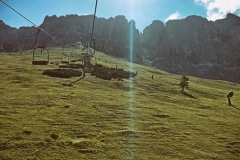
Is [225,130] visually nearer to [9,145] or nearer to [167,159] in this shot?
[167,159]

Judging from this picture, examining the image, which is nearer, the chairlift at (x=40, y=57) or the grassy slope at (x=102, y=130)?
the grassy slope at (x=102, y=130)

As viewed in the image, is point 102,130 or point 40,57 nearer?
point 102,130

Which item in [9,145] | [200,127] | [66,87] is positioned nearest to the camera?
[9,145]

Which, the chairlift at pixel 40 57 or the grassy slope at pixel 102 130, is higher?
the chairlift at pixel 40 57

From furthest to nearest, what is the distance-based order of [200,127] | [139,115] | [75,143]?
[139,115]
[200,127]
[75,143]

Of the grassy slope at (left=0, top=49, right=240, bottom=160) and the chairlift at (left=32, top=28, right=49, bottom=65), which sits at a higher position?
the chairlift at (left=32, top=28, right=49, bottom=65)

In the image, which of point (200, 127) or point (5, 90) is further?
point (5, 90)

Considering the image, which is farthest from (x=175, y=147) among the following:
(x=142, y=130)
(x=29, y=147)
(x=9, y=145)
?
(x=9, y=145)

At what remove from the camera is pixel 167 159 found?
22016mm

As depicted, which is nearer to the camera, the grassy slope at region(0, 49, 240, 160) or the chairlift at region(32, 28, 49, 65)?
the grassy slope at region(0, 49, 240, 160)

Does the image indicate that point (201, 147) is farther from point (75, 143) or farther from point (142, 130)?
point (75, 143)

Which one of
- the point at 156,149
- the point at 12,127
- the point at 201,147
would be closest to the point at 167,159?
the point at 156,149

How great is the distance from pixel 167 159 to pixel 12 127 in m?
18.8

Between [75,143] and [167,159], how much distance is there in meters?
10.1
